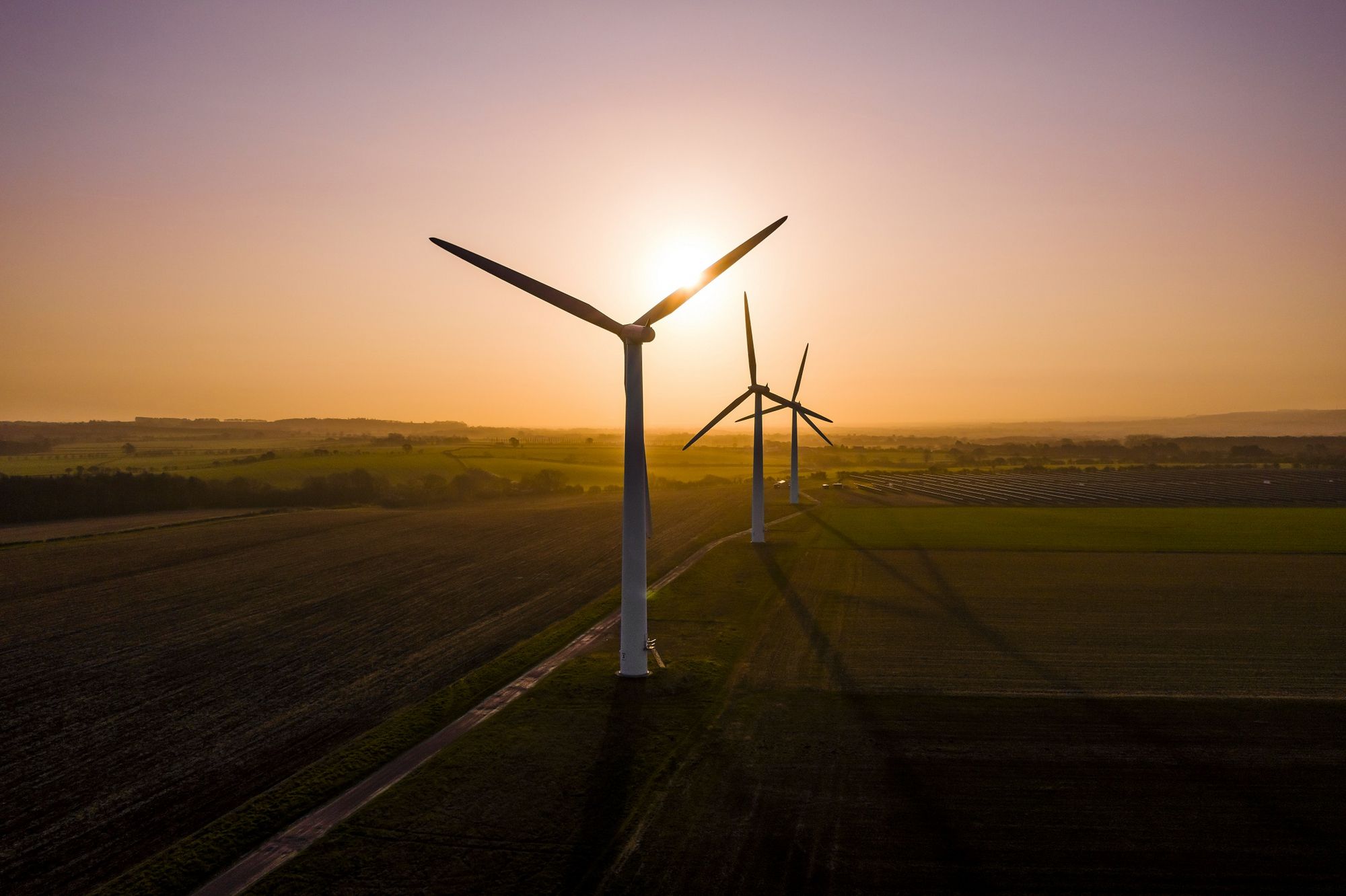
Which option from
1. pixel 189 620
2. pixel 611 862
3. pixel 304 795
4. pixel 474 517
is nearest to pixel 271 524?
pixel 474 517

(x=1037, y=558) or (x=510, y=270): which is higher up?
(x=510, y=270)

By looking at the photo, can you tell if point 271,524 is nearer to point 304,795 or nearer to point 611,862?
point 304,795

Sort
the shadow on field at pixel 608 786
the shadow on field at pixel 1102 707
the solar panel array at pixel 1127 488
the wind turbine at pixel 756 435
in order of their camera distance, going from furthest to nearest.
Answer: the solar panel array at pixel 1127 488 < the wind turbine at pixel 756 435 < the shadow on field at pixel 1102 707 < the shadow on field at pixel 608 786

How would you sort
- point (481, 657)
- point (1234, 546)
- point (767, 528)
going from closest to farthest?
1. point (481, 657)
2. point (1234, 546)
3. point (767, 528)

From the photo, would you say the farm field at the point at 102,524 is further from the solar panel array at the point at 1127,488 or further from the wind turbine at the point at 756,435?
the solar panel array at the point at 1127,488

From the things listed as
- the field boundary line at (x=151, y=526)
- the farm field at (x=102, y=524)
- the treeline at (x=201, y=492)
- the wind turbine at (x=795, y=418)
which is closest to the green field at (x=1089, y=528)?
the wind turbine at (x=795, y=418)

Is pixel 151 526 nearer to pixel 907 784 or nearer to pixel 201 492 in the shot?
pixel 201 492
